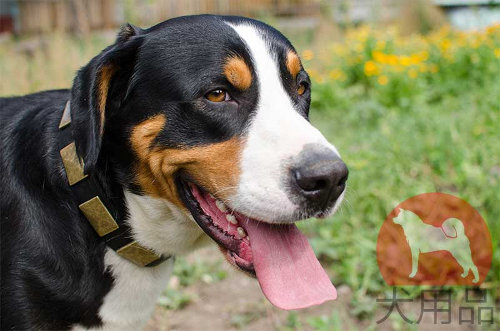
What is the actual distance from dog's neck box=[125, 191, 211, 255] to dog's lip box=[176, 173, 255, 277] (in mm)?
65

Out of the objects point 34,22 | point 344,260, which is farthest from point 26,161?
point 34,22

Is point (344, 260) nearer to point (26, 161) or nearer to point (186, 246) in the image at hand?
point (186, 246)

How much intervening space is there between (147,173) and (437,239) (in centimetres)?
211

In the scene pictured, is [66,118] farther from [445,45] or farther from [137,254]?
[445,45]

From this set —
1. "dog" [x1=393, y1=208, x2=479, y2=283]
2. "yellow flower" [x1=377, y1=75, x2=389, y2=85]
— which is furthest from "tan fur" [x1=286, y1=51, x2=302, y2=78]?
"yellow flower" [x1=377, y1=75, x2=389, y2=85]

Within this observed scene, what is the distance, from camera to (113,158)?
234 centimetres

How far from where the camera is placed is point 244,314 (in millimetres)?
3547

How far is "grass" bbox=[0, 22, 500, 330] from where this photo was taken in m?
3.76

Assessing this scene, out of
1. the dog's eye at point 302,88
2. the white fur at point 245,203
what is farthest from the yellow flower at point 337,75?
the white fur at point 245,203

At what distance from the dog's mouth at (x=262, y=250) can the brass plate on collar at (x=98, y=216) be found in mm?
293

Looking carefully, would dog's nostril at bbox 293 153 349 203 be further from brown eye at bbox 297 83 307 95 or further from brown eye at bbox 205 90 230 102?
brown eye at bbox 297 83 307 95

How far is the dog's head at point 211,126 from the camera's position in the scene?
2051 mm

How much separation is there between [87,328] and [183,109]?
0.95m

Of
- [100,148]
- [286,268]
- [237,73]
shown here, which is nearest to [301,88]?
[237,73]
